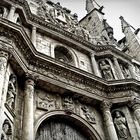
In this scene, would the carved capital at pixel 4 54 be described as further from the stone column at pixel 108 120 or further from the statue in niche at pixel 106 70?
the statue in niche at pixel 106 70

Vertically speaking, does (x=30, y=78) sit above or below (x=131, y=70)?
below

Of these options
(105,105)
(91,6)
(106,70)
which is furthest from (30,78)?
(91,6)

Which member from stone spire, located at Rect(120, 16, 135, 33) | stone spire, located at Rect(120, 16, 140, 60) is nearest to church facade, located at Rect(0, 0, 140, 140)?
stone spire, located at Rect(120, 16, 140, 60)

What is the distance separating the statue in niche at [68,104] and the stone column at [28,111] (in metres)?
1.30

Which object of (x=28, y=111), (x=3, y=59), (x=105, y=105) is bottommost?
(x=28, y=111)

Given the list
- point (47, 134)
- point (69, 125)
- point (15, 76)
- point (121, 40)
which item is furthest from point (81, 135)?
point (121, 40)

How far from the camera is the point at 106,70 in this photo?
432 inches

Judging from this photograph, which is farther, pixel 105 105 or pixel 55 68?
pixel 105 105

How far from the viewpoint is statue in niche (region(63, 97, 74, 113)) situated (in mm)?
8485

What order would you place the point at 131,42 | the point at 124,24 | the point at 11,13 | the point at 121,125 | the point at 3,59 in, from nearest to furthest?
the point at 3,59 < the point at 121,125 < the point at 11,13 < the point at 131,42 < the point at 124,24

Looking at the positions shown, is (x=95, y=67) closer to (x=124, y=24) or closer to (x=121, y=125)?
(x=121, y=125)

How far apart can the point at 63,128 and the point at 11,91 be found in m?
2.17

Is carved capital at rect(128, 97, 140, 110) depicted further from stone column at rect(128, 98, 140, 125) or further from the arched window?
the arched window

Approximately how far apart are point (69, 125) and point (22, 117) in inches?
76.4
